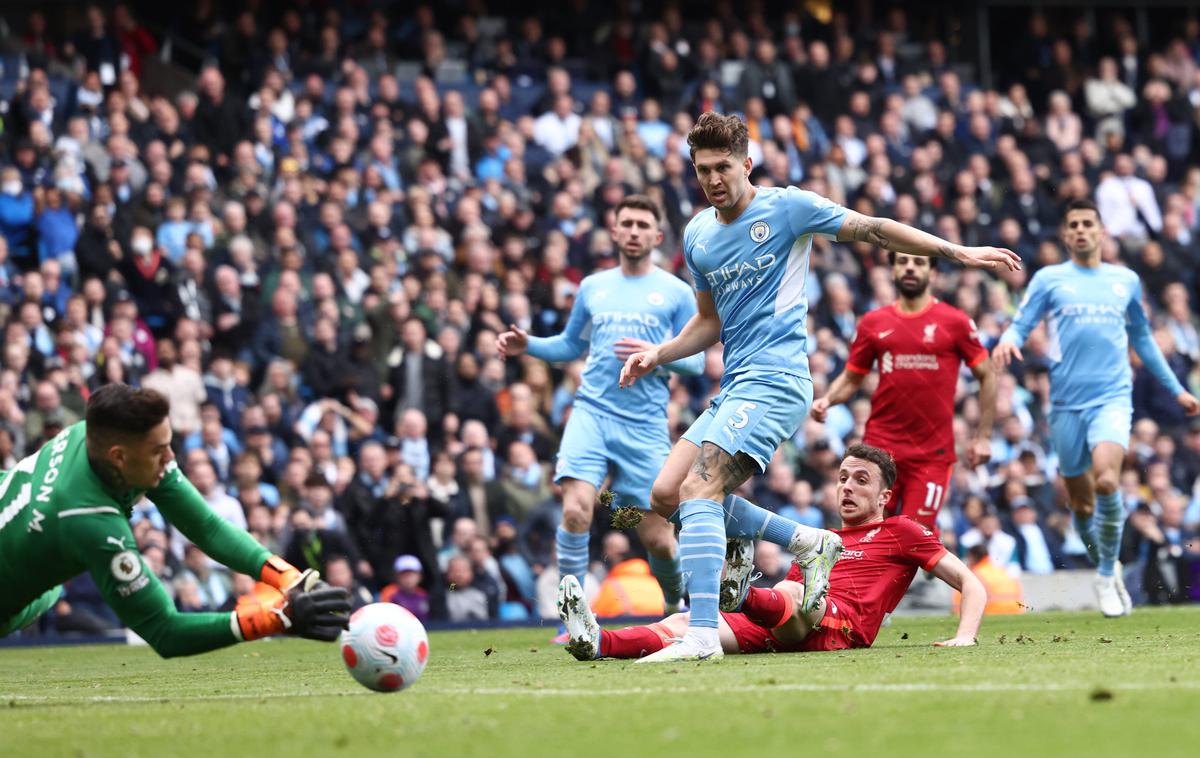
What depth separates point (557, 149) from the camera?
853 inches

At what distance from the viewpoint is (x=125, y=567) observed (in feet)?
22.5

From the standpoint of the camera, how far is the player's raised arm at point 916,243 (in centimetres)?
807

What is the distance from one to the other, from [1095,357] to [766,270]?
5.33 m

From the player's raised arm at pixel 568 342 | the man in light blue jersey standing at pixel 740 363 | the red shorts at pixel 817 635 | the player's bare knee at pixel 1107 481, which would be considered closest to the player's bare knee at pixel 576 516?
the player's raised arm at pixel 568 342

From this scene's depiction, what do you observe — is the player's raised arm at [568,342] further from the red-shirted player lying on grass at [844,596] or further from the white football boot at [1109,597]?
the white football boot at [1109,597]

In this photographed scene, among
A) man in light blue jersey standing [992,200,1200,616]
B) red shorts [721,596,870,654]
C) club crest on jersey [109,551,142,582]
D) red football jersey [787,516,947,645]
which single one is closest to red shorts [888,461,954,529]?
man in light blue jersey standing [992,200,1200,616]

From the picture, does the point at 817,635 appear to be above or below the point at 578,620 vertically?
below

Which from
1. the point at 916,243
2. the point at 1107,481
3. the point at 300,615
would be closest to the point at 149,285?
the point at 1107,481

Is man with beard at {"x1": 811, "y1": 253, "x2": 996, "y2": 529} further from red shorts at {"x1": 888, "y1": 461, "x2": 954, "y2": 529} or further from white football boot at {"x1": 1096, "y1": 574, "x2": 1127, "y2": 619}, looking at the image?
white football boot at {"x1": 1096, "y1": 574, "x2": 1127, "y2": 619}

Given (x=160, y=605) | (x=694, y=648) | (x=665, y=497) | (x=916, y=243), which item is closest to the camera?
(x=160, y=605)

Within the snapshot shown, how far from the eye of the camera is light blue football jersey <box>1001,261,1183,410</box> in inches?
522

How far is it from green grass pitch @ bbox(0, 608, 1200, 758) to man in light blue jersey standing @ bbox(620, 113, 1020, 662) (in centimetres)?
50

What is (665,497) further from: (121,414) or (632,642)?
(121,414)

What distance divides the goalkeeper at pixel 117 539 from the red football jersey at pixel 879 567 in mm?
3537
